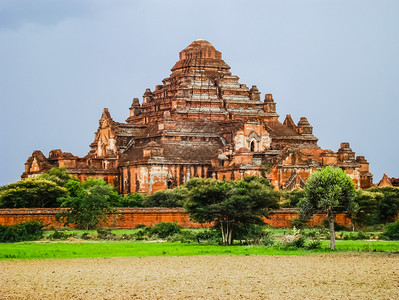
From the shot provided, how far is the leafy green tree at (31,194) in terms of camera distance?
56.5 meters

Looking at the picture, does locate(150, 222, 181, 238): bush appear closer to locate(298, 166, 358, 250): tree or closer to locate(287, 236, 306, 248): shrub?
locate(298, 166, 358, 250): tree

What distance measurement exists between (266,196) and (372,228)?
39.2 feet

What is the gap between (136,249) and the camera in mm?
38344

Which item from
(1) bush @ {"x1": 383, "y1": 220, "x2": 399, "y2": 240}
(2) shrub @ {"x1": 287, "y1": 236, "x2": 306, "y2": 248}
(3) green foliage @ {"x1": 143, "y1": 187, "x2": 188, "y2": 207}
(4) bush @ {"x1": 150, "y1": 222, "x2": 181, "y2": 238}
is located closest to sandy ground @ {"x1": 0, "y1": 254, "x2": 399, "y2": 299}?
(2) shrub @ {"x1": 287, "y1": 236, "x2": 306, "y2": 248}

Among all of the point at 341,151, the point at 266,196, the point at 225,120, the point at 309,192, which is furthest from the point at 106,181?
the point at 309,192

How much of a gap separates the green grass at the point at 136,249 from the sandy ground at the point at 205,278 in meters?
2.39

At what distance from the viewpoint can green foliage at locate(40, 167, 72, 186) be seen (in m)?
65.9

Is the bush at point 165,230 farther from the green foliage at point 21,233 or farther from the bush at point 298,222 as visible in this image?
the bush at point 298,222

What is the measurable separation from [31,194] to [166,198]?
10.4 meters

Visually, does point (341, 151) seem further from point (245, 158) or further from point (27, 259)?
point (27, 259)

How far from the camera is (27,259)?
1316 inches

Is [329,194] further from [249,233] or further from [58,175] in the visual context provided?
[58,175]

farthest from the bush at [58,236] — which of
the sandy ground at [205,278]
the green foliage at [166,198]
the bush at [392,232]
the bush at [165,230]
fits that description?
the bush at [392,232]

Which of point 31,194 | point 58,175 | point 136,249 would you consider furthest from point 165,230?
point 58,175
